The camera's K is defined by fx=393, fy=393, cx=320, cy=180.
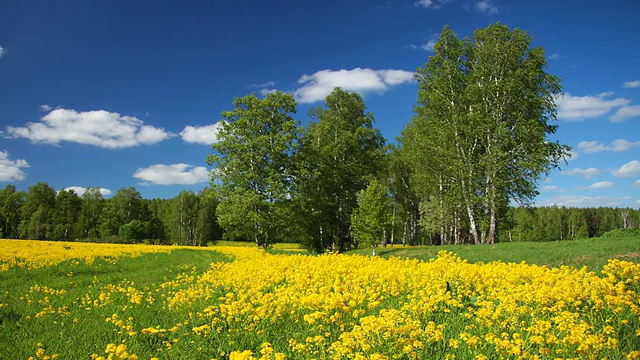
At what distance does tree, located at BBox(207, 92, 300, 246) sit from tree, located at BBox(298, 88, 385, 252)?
119 inches

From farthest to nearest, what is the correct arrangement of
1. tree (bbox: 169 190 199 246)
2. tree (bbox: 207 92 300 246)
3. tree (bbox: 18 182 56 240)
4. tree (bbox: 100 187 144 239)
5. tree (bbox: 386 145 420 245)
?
tree (bbox: 169 190 199 246), tree (bbox: 100 187 144 239), tree (bbox: 18 182 56 240), tree (bbox: 386 145 420 245), tree (bbox: 207 92 300 246)

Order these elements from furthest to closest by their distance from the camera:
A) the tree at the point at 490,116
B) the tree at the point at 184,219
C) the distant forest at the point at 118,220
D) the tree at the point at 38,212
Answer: the tree at the point at 184,219 → the distant forest at the point at 118,220 → the tree at the point at 38,212 → the tree at the point at 490,116

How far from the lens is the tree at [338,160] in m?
38.7

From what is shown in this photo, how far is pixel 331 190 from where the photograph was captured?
1583 inches

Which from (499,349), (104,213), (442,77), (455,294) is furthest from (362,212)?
(104,213)

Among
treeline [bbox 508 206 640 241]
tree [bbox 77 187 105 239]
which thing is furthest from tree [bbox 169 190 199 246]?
treeline [bbox 508 206 640 241]

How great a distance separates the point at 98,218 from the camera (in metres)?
81.9

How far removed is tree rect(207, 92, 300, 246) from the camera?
33.6 meters

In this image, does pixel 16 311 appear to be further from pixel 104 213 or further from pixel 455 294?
pixel 104 213

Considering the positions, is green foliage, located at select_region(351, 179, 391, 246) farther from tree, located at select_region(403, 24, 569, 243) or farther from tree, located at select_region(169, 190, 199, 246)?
tree, located at select_region(169, 190, 199, 246)

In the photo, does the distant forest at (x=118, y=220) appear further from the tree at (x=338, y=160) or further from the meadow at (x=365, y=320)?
the meadow at (x=365, y=320)

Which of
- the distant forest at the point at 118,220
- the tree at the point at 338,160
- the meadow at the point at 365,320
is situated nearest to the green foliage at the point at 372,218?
the tree at the point at 338,160

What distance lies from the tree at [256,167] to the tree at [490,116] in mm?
12478

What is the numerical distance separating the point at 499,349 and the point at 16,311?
9.89 m
